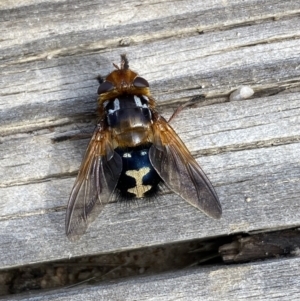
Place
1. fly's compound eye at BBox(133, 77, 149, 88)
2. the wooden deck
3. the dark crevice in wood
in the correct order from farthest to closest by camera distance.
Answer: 1. the dark crevice in wood
2. fly's compound eye at BBox(133, 77, 149, 88)
3. the wooden deck

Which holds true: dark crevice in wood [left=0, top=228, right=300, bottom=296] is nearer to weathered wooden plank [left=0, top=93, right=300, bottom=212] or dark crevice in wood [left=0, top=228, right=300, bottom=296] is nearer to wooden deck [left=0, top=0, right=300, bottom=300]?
wooden deck [left=0, top=0, right=300, bottom=300]

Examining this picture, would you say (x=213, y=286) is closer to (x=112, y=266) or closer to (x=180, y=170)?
(x=180, y=170)

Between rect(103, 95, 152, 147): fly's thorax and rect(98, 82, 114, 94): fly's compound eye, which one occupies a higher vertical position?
rect(98, 82, 114, 94): fly's compound eye

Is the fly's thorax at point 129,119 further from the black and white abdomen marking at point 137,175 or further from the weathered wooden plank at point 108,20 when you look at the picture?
the weathered wooden plank at point 108,20

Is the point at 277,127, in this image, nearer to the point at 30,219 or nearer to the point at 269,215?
the point at 269,215

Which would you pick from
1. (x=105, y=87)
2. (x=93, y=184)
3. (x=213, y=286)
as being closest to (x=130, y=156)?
(x=93, y=184)

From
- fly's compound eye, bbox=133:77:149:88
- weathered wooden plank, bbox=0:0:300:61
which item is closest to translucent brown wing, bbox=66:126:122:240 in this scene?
fly's compound eye, bbox=133:77:149:88

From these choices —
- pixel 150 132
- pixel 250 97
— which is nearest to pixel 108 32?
pixel 150 132
